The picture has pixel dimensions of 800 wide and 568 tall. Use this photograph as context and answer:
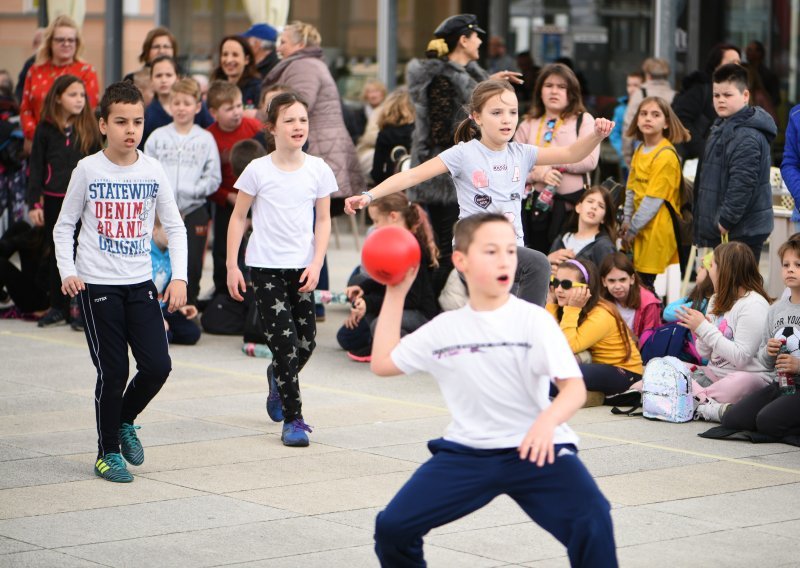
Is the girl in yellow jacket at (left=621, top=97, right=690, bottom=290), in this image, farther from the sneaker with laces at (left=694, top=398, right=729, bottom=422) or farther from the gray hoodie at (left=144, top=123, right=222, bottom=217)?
the gray hoodie at (left=144, top=123, right=222, bottom=217)

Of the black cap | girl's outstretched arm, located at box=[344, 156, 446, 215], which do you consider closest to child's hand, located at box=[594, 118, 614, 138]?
girl's outstretched arm, located at box=[344, 156, 446, 215]

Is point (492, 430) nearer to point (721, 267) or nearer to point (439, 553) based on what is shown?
point (439, 553)

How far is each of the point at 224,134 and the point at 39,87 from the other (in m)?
2.11

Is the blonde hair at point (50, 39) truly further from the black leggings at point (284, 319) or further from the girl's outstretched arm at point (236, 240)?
the black leggings at point (284, 319)

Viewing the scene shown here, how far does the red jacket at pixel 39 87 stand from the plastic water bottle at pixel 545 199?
15.2 feet

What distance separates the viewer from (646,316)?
31.9 feet

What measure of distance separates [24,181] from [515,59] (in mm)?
8416

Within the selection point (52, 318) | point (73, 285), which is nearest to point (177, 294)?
point (73, 285)

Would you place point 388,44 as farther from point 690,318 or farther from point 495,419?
point 495,419

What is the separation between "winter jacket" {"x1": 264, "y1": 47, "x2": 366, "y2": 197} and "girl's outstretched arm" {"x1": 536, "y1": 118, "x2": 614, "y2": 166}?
405 centimetres

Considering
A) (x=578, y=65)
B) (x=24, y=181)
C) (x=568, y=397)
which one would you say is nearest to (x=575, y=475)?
(x=568, y=397)

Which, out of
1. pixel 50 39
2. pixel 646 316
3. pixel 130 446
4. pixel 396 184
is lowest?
pixel 130 446

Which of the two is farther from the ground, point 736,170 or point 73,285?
point 736,170

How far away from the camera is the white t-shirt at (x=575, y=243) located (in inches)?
399
